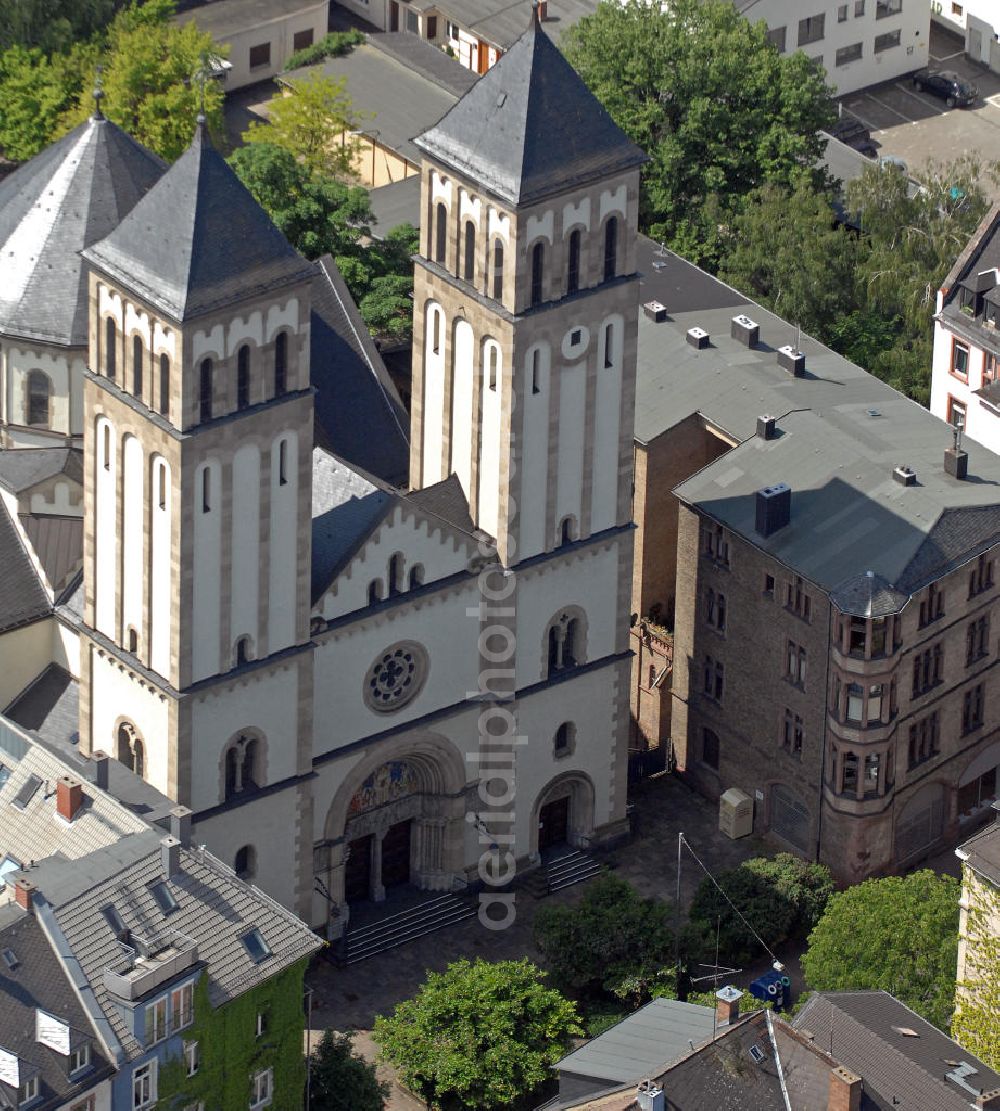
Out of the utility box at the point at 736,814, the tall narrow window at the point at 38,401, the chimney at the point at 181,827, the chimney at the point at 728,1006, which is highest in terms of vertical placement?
the tall narrow window at the point at 38,401

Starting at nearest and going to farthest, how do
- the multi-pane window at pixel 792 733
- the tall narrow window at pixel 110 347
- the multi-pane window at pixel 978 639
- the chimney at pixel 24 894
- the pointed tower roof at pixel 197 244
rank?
the chimney at pixel 24 894 < the pointed tower roof at pixel 197 244 < the tall narrow window at pixel 110 347 < the multi-pane window at pixel 792 733 < the multi-pane window at pixel 978 639

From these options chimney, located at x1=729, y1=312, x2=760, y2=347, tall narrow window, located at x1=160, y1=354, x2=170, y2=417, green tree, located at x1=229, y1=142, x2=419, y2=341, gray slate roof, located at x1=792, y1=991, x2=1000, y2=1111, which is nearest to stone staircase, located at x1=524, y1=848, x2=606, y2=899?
chimney, located at x1=729, y1=312, x2=760, y2=347

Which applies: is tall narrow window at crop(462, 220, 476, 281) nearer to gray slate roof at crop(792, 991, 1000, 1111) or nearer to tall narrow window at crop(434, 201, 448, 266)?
tall narrow window at crop(434, 201, 448, 266)

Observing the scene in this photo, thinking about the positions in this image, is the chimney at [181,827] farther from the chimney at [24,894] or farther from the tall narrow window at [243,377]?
the tall narrow window at [243,377]

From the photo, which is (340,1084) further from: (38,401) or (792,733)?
(38,401)

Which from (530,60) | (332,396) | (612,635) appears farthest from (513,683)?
(530,60)

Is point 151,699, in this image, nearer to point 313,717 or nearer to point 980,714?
point 313,717

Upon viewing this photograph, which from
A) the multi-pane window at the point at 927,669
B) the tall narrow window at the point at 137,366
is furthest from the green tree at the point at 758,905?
the tall narrow window at the point at 137,366
